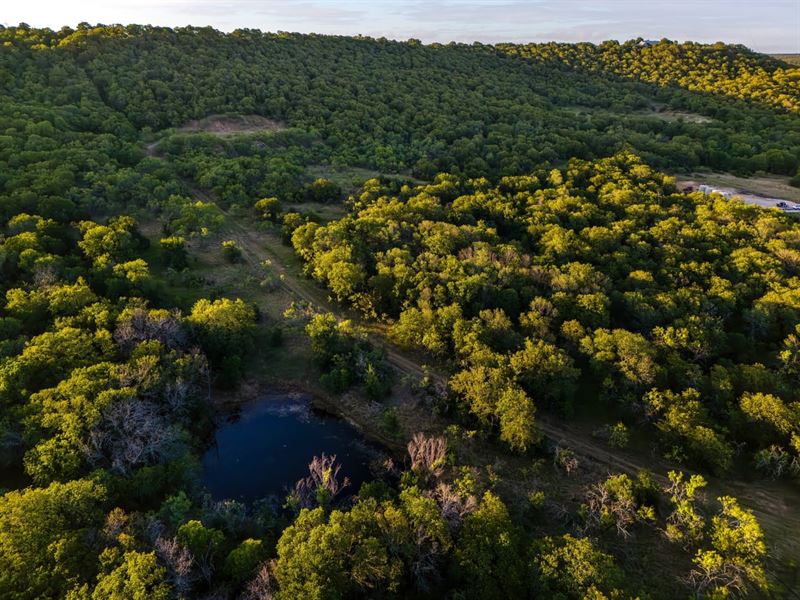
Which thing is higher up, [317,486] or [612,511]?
[612,511]

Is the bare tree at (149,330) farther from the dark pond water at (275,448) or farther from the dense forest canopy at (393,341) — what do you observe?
the dark pond water at (275,448)

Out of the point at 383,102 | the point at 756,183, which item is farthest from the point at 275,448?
the point at 383,102

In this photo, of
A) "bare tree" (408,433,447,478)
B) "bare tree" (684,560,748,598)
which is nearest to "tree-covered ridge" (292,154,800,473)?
"bare tree" (408,433,447,478)

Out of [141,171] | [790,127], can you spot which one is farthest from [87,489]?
[790,127]


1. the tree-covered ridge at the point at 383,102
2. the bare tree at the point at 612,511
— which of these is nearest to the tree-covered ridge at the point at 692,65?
the tree-covered ridge at the point at 383,102

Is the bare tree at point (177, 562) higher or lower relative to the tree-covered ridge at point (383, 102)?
lower

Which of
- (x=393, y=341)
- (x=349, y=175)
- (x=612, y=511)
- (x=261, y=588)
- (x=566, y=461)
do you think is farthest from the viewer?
(x=349, y=175)

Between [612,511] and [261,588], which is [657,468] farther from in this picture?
[261,588]
